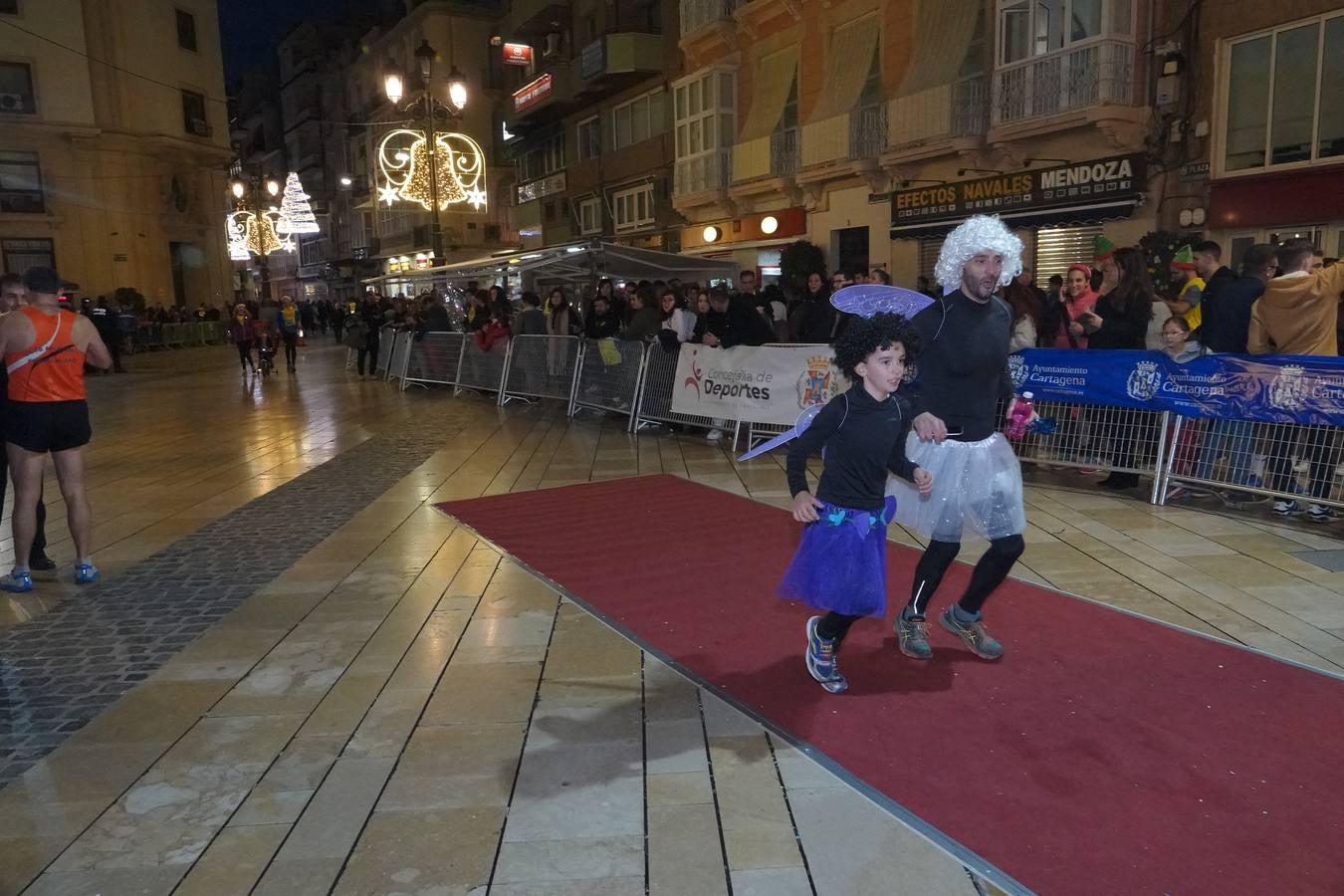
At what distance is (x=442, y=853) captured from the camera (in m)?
2.79

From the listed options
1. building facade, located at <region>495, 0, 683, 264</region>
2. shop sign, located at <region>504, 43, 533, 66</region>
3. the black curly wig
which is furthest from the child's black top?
shop sign, located at <region>504, 43, 533, 66</region>

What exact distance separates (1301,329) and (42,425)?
8.06 metres

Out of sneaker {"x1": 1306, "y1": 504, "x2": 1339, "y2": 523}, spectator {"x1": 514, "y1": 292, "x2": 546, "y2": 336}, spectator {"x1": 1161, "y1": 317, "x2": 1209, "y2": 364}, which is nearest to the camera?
sneaker {"x1": 1306, "y1": 504, "x2": 1339, "y2": 523}

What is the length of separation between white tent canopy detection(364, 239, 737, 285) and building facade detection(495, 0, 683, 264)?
7254 millimetres

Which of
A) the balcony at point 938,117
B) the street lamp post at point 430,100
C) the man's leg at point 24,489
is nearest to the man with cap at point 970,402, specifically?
the man's leg at point 24,489

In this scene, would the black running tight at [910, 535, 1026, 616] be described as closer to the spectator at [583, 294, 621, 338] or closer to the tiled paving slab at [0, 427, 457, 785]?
the tiled paving slab at [0, 427, 457, 785]

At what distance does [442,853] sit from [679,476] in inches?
229

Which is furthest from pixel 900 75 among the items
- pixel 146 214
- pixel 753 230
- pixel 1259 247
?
pixel 146 214

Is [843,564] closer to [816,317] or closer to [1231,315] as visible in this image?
[1231,315]

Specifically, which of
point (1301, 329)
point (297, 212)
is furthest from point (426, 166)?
point (1301, 329)

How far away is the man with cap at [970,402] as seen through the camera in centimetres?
379

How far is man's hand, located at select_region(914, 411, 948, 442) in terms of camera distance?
149 inches

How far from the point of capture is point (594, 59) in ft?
90.4

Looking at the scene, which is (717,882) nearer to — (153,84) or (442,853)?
(442,853)
